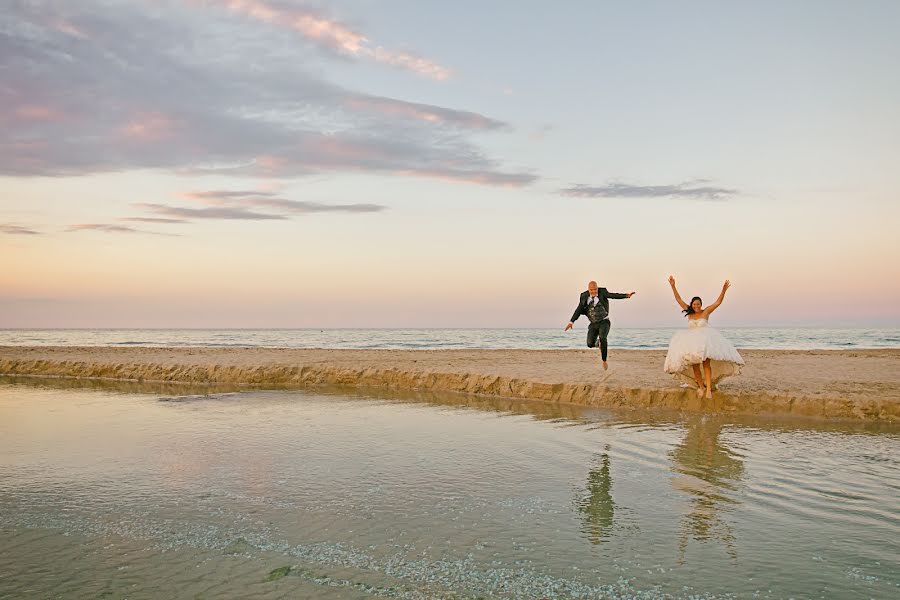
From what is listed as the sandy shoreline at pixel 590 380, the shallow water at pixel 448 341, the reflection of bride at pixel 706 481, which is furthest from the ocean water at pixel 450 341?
the reflection of bride at pixel 706 481

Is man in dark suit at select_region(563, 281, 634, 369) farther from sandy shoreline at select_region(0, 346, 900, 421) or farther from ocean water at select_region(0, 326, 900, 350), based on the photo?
ocean water at select_region(0, 326, 900, 350)

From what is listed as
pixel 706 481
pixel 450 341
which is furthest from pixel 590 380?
pixel 450 341

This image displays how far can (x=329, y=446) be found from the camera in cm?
848

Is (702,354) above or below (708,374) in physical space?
above

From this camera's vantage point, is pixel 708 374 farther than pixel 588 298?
No

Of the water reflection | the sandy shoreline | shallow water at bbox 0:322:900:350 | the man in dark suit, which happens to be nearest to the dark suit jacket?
the man in dark suit

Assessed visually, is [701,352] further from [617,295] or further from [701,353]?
[617,295]

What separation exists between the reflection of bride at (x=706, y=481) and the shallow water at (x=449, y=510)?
28 mm

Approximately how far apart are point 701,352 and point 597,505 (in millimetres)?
6983

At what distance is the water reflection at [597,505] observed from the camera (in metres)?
5.09

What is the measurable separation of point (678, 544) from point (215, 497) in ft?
13.9

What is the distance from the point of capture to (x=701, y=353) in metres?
11.8

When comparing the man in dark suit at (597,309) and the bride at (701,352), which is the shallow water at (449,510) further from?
the man in dark suit at (597,309)

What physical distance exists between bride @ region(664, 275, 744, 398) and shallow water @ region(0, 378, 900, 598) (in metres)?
1.88
